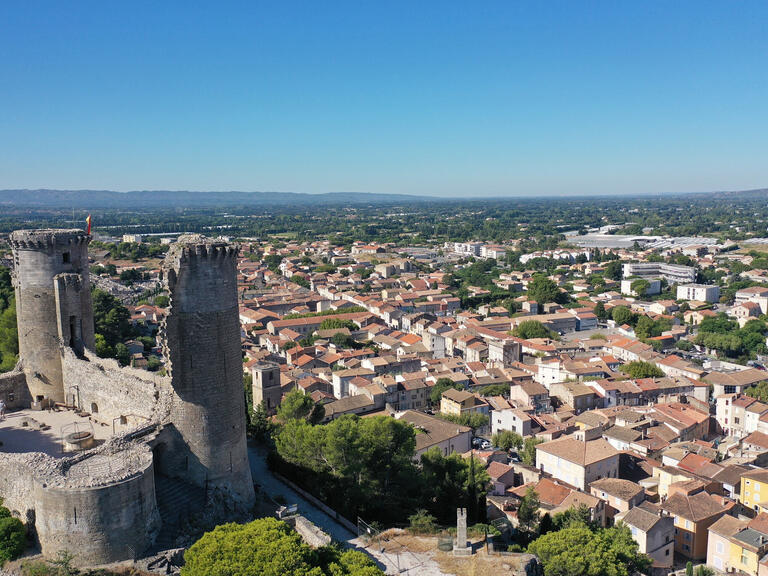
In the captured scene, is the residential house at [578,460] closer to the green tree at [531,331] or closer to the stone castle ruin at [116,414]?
the stone castle ruin at [116,414]

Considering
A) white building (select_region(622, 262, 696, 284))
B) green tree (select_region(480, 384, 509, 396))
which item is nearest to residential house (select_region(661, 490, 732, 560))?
green tree (select_region(480, 384, 509, 396))

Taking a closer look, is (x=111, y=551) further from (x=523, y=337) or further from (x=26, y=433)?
(x=523, y=337)

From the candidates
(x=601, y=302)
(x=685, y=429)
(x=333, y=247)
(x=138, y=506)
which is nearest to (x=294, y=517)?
(x=138, y=506)

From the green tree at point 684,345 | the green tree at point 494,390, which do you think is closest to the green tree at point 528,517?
the green tree at point 494,390

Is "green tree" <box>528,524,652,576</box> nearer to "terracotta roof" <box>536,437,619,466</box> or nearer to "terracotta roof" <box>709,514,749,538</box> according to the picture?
"terracotta roof" <box>709,514,749,538</box>

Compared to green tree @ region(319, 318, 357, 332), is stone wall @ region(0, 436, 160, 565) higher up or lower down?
higher up

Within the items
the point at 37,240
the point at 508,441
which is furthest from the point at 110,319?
the point at 508,441

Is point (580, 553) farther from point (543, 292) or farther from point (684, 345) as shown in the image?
point (543, 292)
